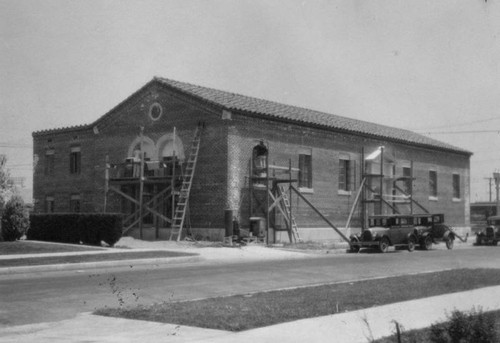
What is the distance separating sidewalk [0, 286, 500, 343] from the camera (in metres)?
8.12

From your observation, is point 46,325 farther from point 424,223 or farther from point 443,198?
point 443,198

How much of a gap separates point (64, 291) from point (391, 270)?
944 cm

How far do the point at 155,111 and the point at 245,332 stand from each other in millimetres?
26740

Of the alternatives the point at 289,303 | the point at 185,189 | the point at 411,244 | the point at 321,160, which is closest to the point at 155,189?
→ the point at 185,189

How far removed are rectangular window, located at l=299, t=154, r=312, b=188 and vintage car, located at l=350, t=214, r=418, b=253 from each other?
20.2 ft

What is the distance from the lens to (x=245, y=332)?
8.45m

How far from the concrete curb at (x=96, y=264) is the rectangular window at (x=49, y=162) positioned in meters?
21.0

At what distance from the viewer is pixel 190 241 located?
30.0 meters

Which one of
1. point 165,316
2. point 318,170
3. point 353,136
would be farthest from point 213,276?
point 353,136

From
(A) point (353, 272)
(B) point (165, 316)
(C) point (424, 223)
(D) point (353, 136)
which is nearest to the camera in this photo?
(B) point (165, 316)

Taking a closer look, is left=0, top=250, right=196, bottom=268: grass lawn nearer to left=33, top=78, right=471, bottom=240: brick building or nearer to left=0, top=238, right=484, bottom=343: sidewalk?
left=33, top=78, right=471, bottom=240: brick building

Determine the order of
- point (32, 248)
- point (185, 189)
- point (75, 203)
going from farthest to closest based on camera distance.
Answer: point (75, 203)
point (185, 189)
point (32, 248)

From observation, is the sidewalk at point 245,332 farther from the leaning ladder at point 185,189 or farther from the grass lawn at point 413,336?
the leaning ladder at point 185,189

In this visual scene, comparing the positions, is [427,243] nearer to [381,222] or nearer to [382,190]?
[381,222]
